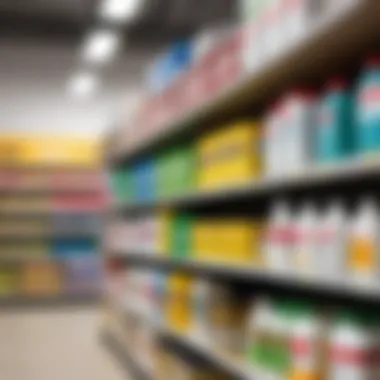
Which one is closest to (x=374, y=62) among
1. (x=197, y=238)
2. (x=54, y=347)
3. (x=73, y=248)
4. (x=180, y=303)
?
(x=197, y=238)

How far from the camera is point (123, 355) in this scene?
666 cm

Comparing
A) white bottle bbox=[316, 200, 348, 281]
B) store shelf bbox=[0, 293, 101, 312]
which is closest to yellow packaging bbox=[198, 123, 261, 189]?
white bottle bbox=[316, 200, 348, 281]

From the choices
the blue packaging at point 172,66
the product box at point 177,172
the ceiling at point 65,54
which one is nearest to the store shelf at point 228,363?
the product box at point 177,172

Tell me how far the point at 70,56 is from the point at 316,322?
31.1ft

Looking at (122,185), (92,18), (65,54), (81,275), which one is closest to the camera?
(122,185)

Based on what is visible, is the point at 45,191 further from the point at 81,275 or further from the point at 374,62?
the point at 374,62

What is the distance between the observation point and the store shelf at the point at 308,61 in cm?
211

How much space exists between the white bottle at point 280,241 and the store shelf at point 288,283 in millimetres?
37

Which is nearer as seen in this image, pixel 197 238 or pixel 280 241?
pixel 280 241

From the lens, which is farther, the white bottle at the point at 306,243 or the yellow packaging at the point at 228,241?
the yellow packaging at the point at 228,241

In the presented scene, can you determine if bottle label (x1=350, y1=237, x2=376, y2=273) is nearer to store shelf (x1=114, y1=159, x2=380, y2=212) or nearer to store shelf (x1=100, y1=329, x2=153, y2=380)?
store shelf (x1=114, y1=159, x2=380, y2=212)

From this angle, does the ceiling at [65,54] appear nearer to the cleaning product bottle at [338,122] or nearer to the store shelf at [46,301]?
the store shelf at [46,301]

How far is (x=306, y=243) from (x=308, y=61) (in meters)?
0.64

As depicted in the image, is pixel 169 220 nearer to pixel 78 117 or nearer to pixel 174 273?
pixel 174 273
